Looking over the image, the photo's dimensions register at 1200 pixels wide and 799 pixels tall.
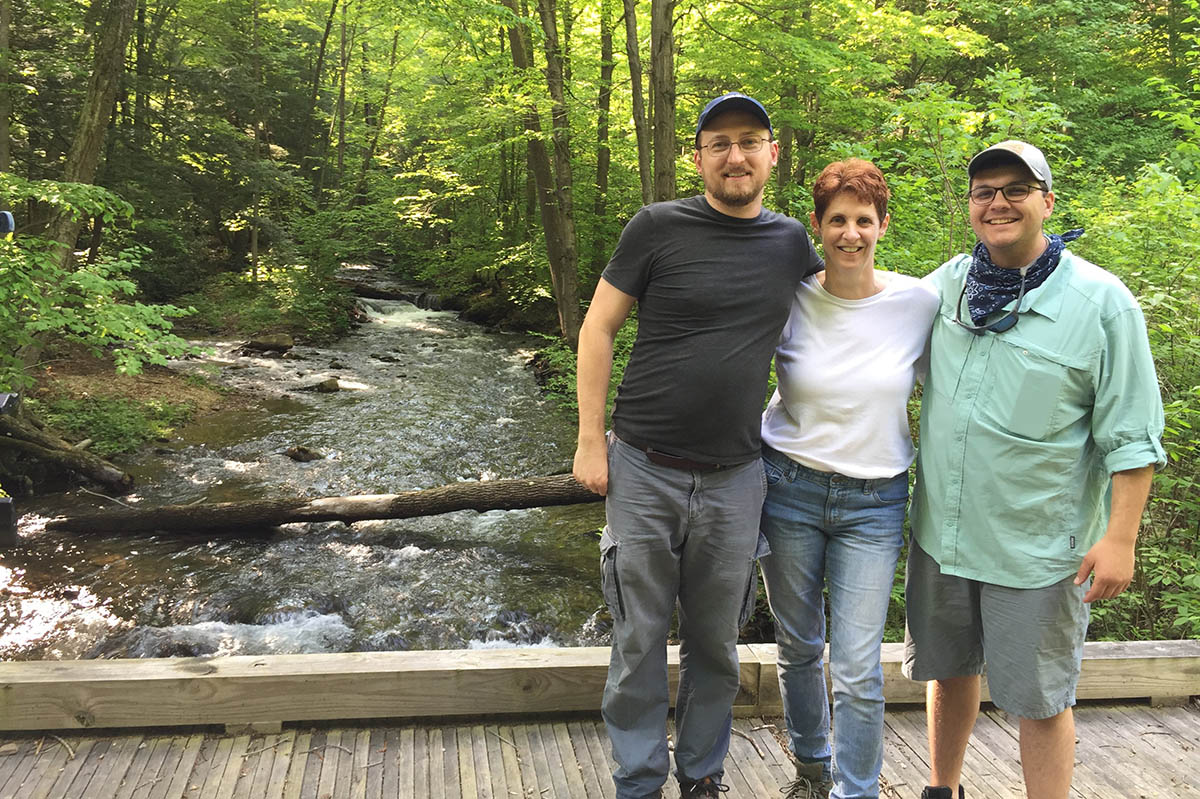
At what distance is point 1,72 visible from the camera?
9086 millimetres

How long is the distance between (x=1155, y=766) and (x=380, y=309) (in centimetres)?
1880

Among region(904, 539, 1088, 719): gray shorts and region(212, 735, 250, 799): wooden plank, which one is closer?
region(904, 539, 1088, 719): gray shorts

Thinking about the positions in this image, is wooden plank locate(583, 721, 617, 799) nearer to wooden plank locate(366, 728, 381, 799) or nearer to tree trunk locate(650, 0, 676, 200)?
wooden plank locate(366, 728, 381, 799)

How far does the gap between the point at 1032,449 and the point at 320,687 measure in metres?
2.49

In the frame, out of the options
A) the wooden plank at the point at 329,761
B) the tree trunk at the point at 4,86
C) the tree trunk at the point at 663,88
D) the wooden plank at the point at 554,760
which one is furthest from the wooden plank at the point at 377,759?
the tree trunk at the point at 4,86

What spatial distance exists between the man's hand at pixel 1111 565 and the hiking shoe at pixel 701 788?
1.26m

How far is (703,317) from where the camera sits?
7.21ft

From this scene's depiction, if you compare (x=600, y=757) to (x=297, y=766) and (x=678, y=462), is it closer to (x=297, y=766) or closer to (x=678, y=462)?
(x=297, y=766)

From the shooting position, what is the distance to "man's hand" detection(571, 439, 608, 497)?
7.50ft

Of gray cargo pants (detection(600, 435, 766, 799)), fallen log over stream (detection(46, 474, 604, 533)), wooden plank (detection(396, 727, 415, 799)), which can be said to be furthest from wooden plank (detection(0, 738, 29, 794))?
fallen log over stream (detection(46, 474, 604, 533))

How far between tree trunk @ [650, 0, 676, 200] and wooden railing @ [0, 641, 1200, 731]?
251 inches

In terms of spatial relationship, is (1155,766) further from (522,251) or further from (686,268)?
(522,251)

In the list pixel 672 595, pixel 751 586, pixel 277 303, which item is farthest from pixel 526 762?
pixel 277 303

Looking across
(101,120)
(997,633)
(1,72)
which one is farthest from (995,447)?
(1,72)
